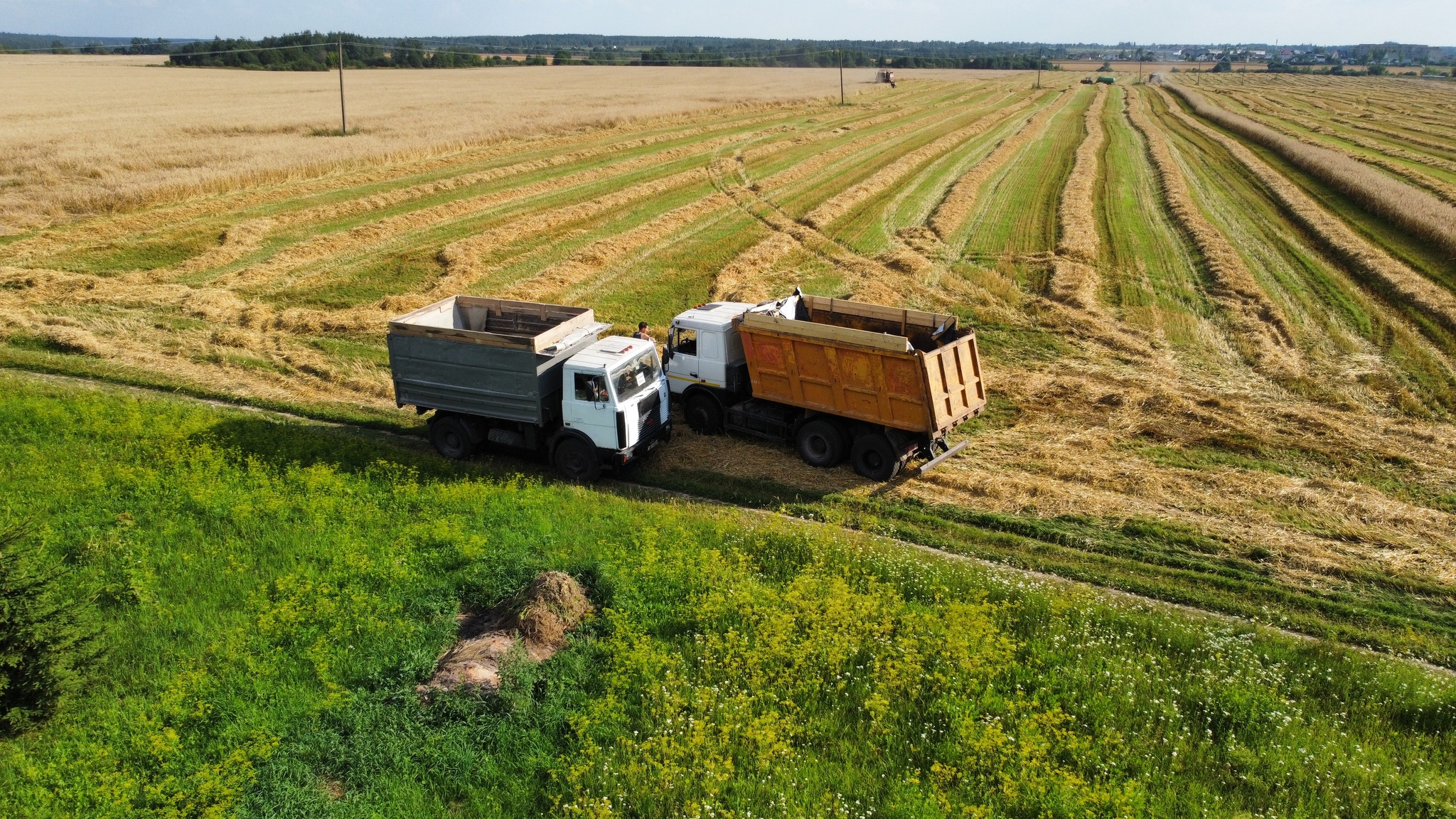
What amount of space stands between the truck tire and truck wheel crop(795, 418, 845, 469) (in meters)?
6.11

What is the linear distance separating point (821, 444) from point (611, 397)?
3.94 metres

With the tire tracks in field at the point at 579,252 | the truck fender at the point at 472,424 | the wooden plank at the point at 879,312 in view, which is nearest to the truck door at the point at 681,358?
the wooden plank at the point at 879,312

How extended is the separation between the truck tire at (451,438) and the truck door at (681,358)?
391 cm

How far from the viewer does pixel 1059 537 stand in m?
14.0

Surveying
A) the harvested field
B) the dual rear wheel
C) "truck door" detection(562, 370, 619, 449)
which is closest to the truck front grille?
"truck door" detection(562, 370, 619, 449)

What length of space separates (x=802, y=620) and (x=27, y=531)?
36.0 feet

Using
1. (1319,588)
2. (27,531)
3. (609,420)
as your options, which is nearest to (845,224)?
(609,420)

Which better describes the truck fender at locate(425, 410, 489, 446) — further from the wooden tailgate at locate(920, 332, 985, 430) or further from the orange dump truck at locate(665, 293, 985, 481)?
the wooden tailgate at locate(920, 332, 985, 430)

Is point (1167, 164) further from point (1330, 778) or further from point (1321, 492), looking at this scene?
point (1330, 778)

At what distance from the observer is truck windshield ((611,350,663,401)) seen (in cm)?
1569

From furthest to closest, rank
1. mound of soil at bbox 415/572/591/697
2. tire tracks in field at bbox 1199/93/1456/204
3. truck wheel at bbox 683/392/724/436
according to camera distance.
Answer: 1. tire tracks in field at bbox 1199/93/1456/204
2. truck wheel at bbox 683/392/724/436
3. mound of soil at bbox 415/572/591/697

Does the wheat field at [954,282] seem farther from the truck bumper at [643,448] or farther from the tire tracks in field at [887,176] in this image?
the truck bumper at [643,448]

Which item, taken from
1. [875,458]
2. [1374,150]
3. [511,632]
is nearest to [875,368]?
[875,458]

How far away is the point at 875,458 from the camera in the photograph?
1599cm
